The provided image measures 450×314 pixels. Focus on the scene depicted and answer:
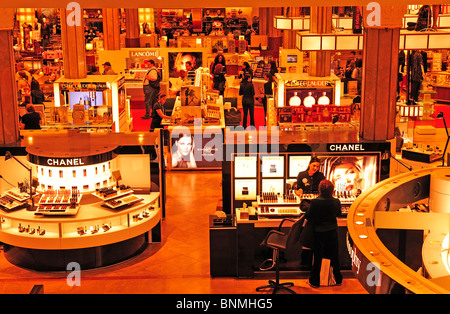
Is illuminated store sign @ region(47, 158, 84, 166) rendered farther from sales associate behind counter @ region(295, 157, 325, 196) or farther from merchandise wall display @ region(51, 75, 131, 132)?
merchandise wall display @ region(51, 75, 131, 132)

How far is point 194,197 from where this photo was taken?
432 inches

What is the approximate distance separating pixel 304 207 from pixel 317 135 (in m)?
2.02

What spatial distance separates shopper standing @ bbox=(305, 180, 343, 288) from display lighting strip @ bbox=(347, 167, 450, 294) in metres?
2.13

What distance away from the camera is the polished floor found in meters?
7.55

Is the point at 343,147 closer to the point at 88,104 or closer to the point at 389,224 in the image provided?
the point at 389,224

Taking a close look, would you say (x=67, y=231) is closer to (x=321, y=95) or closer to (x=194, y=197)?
(x=194, y=197)

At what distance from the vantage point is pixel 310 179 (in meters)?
8.63

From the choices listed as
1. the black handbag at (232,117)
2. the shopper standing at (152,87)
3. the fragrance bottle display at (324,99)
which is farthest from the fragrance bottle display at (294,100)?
the shopper standing at (152,87)

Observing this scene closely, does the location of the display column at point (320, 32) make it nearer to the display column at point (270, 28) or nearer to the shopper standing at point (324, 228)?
the shopper standing at point (324, 228)

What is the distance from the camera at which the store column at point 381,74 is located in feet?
31.0

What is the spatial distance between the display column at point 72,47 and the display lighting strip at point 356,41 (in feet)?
13.9
